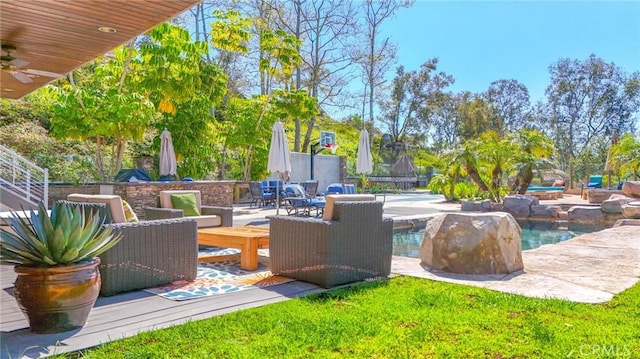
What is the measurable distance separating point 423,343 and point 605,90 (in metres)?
35.1

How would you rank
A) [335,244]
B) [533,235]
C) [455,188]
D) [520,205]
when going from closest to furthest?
[335,244]
[533,235]
[520,205]
[455,188]

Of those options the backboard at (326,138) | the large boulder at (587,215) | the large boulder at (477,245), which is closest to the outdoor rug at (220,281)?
the large boulder at (477,245)

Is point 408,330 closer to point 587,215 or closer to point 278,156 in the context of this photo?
point 278,156

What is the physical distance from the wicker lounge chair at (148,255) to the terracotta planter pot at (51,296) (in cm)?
75

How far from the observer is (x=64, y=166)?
1214 cm

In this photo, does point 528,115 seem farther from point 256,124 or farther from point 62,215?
point 62,215

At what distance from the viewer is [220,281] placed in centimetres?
431

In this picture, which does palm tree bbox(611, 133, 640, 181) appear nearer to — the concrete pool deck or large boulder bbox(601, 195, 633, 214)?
large boulder bbox(601, 195, 633, 214)

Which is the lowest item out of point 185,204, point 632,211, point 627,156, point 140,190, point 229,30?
point 632,211

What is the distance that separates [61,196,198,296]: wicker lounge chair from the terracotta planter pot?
0.75 m

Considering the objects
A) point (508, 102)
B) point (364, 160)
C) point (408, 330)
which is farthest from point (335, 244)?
point (508, 102)

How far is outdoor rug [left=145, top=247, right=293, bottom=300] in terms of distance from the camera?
3.85 meters

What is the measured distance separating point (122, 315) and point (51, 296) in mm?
545
